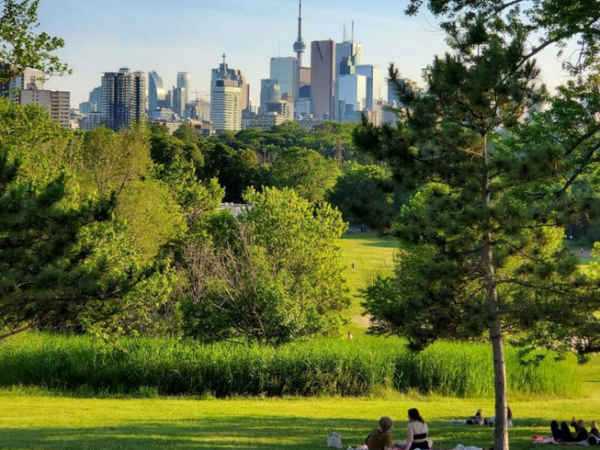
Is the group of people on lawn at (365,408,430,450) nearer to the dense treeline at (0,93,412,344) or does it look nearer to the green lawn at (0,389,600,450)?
the green lawn at (0,389,600,450)

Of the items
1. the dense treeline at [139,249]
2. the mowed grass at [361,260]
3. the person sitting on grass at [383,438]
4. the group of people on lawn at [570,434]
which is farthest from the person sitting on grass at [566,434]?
the mowed grass at [361,260]

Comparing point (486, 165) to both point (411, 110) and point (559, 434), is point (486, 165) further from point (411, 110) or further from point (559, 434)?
point (559, 434)

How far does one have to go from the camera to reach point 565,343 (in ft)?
53.7

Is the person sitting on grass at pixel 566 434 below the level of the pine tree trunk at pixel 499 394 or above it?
below

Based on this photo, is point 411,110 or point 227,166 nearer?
point 411,110

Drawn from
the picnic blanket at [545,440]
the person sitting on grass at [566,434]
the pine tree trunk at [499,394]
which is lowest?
the picnic blanket at [545,440]

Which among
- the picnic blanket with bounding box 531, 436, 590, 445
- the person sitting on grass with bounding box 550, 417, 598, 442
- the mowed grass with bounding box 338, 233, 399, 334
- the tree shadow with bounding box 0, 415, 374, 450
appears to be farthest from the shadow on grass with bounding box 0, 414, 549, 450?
the mowed grass with bounding box 338, 233, 399, 334

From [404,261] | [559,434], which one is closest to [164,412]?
[559,434]

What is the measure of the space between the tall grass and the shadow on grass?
638 centimetres

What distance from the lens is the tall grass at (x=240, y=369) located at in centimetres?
2692

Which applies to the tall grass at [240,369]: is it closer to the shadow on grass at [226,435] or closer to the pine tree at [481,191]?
the shadow on grass at [226,435]

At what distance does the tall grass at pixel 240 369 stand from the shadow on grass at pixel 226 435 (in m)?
6.38

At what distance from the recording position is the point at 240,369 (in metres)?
26.8

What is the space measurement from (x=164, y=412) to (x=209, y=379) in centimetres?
502
